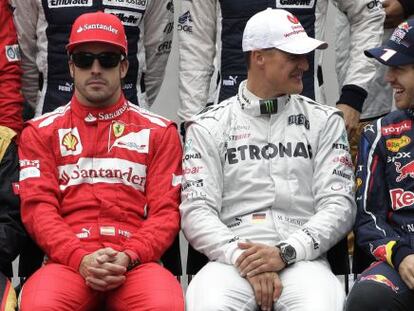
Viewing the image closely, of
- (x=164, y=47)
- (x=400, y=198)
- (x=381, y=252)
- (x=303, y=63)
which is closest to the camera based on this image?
(x=381, y=252)

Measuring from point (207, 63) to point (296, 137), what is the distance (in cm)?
71

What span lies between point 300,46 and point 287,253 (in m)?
0.84

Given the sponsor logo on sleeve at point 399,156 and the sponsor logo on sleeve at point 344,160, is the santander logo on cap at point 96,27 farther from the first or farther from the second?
the sponsor logo on sleeve at point 399,156

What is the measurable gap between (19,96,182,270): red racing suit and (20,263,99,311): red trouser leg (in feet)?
0.33

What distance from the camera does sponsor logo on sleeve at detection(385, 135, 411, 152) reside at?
4438mm

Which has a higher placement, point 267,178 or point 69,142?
point 69,142

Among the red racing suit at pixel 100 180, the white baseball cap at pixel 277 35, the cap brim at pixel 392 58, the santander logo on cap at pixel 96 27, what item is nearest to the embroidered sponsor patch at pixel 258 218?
the red racing suit at pixel 100 180

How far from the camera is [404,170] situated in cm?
440

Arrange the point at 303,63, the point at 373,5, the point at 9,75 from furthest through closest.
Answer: the point at 373,5
the point at 9,75
the point at 303,63

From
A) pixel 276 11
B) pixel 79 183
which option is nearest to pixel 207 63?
pixel 276 11

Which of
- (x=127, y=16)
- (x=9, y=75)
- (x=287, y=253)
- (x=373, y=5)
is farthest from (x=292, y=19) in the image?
(x=9, y=75)

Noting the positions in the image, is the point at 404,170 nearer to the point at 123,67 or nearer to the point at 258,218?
the point at 258,218

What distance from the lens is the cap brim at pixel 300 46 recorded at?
452 centimetres

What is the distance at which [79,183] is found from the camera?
A: 4.49 meters
